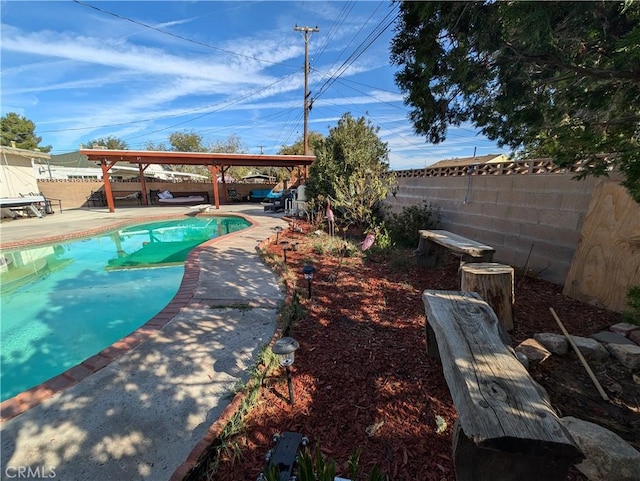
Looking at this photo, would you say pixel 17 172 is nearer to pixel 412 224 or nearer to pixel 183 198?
pixel 183 198

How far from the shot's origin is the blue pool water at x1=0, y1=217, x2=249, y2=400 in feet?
11.7

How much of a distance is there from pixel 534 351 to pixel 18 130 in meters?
47.5

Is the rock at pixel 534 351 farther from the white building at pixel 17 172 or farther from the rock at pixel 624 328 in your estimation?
the white building at pixel 17 172

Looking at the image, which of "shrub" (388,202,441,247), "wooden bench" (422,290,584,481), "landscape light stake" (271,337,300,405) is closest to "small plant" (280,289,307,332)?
"landscape light stake" (271,337,300,405)

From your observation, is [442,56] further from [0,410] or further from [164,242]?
[164,242]

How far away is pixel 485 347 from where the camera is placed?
1.65 meters

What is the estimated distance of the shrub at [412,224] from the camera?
20.0 ft

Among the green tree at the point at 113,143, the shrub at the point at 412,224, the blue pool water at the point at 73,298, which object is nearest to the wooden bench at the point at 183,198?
the blue pool water at the point at 73,298

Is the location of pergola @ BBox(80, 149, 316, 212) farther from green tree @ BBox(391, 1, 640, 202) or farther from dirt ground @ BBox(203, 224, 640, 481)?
dirt ground @ BBox(203, 224, 640, 481)

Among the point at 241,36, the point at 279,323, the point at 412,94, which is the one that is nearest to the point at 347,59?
the point at 241,36

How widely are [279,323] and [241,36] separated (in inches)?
630

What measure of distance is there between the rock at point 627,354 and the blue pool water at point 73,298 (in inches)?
226

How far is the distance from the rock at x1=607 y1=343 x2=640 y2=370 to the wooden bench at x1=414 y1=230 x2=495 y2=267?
1460 millimetres

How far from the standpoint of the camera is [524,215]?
443 centimetres
